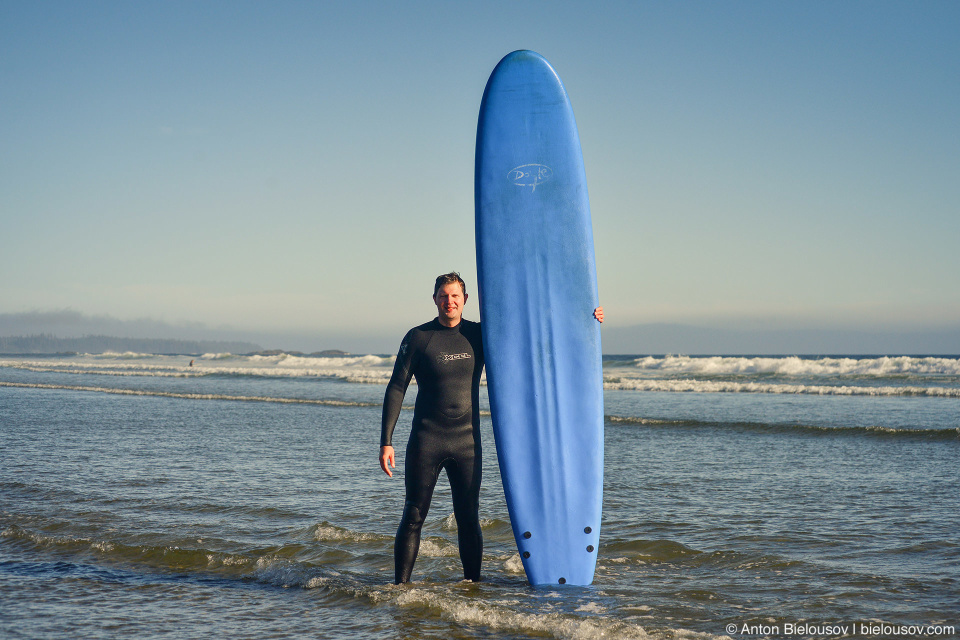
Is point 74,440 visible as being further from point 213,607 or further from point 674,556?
point 674,556

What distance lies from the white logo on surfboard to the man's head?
2.81 ft

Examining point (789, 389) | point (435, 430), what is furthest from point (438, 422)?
point (789, 389)

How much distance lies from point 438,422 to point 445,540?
1.58m

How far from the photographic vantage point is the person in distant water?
11.6ft

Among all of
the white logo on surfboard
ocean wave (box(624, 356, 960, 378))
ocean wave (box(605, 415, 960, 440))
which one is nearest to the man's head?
the white logo on surfboard

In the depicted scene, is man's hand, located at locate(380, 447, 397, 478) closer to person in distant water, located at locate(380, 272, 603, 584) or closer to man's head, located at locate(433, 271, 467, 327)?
person in distant water, located at locate(380, 272, 603, 584)

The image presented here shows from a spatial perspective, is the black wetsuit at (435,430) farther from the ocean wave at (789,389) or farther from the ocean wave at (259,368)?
the ocean wave at (259,368)

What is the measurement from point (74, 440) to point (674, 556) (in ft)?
26.5

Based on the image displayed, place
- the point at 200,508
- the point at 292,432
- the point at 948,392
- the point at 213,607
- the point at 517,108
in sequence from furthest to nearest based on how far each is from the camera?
1. the point at 948,392
2. the point at 292,432
3. the point at 200,508
4. the point at 517,108
5. the point at 213,607

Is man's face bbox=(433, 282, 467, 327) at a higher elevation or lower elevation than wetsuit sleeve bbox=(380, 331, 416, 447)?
higher

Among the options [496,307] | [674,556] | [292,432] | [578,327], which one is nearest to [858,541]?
[674,556]

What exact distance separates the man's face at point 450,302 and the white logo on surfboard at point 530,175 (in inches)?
36.2

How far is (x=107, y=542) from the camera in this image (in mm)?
4520

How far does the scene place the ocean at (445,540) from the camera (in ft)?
10.6
